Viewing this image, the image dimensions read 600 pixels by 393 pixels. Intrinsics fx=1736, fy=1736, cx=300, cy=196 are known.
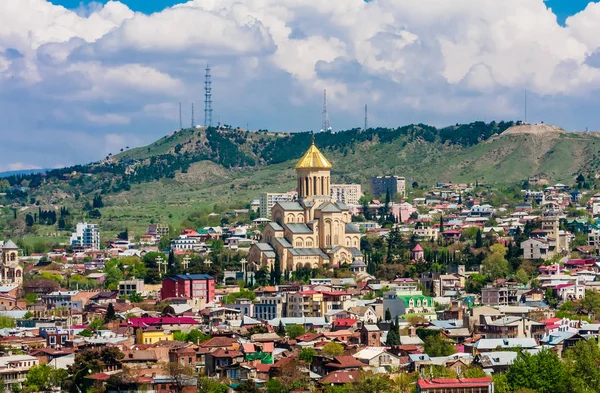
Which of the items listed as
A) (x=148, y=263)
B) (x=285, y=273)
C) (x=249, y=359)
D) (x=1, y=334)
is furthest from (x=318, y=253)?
(x=249, y=359)

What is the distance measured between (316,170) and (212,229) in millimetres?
34400

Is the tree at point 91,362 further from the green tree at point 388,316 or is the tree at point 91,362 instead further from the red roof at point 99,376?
the green tree at point 388,316

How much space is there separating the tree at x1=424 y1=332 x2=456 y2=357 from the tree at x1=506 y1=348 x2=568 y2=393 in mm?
8939

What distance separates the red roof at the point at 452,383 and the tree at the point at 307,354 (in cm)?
994

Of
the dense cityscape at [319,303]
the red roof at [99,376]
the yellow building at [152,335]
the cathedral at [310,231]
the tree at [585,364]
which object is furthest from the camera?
the cathedral at [310,231]

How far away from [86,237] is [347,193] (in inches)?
1367

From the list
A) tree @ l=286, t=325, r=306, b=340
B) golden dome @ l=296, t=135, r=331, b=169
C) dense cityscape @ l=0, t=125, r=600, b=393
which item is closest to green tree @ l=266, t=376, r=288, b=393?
dense cityscape @ l=0, t=125, r=600, b=393

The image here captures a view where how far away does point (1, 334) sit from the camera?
93.9 m

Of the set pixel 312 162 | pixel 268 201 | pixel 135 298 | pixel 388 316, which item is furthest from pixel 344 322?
pixel 268 201

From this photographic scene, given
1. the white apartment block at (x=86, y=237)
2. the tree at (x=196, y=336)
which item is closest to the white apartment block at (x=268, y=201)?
the white apartment block at (x=86, y=237)

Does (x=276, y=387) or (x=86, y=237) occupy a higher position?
(x=86, y=237)

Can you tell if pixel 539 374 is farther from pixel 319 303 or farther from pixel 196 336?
pixel 319 303

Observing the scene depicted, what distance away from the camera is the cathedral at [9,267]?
125588 mm

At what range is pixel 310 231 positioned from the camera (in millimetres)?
129125
